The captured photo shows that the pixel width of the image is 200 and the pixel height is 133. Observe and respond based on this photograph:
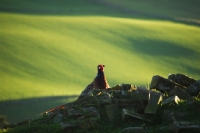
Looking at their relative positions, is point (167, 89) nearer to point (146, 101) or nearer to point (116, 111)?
point (146, 101)

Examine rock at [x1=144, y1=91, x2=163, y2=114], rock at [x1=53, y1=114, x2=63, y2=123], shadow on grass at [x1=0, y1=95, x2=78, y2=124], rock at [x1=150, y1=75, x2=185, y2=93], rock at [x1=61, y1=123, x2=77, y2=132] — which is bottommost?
shadow on grass at [x1=0, y1=95, x2=78, y2=124]

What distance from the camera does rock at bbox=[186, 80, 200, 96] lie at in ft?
44.6

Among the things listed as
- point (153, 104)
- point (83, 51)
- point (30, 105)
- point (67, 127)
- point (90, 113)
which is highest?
point (83, 51)

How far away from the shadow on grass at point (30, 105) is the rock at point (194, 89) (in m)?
28.5

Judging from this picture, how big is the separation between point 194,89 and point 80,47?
4518 cm

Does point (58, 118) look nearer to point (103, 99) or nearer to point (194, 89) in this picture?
point (103, 99)

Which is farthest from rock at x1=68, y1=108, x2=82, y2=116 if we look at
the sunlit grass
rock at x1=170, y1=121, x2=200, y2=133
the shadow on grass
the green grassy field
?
the sunlit grass

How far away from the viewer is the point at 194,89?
13.6 m

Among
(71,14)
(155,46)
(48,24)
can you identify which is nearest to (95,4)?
(71,14)

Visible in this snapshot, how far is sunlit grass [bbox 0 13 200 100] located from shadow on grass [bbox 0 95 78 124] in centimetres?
75

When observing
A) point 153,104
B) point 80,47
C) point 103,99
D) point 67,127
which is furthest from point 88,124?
point 80,47

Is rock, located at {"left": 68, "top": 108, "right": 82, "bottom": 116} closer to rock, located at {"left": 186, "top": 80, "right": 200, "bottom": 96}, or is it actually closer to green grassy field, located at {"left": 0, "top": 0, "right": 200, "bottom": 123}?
rock, located at {"left": 186, "top": 80, "right": 200, "bottom": 96}

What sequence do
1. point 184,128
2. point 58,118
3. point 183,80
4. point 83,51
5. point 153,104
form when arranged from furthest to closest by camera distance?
point 83,51
point 183,80
point 58,118
point 153,104
point 184,128

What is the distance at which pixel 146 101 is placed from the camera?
487 inches
